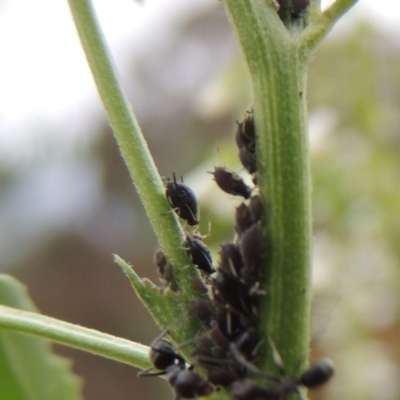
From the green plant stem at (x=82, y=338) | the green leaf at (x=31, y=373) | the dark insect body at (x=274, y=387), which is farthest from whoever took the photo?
the green leaf at (x=31, y=373)

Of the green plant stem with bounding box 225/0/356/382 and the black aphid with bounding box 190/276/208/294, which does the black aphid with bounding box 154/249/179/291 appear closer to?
the black aphid with bounding box 190/276/208/294

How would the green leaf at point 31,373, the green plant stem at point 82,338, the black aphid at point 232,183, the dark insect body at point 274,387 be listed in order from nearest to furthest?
the dark insect body at point 274,387, the green plant stem at point 82,338, the black aphid at point 232,183, the green leaf at point 31,373

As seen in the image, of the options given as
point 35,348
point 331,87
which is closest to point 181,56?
point 331,87

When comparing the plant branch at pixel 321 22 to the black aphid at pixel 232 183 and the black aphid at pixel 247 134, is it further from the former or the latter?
the black aphid at pixel 232 183

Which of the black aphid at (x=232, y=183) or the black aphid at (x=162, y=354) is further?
the black aphid at (x=232, y=183)

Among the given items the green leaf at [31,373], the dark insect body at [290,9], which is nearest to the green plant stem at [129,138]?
the dark insect body at [290,9]

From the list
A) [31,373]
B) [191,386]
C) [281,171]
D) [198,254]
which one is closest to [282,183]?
[281,171]

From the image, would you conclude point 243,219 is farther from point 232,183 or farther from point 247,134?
point 232,183

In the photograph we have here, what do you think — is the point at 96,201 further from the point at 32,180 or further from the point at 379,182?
the point at 379,182
